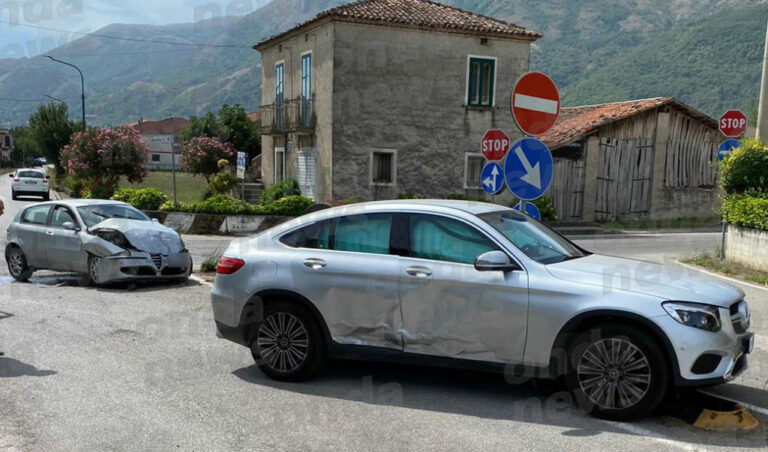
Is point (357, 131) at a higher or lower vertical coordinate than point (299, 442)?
higher

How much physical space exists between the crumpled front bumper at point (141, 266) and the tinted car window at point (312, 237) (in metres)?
5.71

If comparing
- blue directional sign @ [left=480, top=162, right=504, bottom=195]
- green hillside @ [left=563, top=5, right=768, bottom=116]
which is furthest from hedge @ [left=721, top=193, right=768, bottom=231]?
green hillside @ [left=563, top=5, right=768, bottom=116]

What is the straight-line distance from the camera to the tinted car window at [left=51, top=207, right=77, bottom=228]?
12.0 metres

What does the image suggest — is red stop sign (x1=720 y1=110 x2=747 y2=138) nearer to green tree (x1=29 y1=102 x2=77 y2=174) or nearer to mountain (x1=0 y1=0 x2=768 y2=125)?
mountain (x1=0 y1=0 x2=768 y2=125)

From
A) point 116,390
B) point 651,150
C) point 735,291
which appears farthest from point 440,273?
point 651,150

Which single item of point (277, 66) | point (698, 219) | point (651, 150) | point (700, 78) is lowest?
point (698, 219)

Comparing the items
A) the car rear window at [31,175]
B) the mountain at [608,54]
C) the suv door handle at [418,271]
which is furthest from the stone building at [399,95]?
the mountain at [608,54]

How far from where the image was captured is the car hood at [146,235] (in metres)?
11.4

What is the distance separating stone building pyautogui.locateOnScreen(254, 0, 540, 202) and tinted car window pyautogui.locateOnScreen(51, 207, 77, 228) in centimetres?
1371

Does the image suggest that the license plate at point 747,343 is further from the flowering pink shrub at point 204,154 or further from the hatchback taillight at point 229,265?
the flowering pink shrub at point 204,154

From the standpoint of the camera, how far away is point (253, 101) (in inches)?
7303

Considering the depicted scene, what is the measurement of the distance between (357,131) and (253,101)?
545 ft

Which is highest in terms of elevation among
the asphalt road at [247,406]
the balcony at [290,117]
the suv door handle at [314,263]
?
the balcony at [290,117]

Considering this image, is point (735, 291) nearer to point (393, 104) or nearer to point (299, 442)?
point (299, 442)
